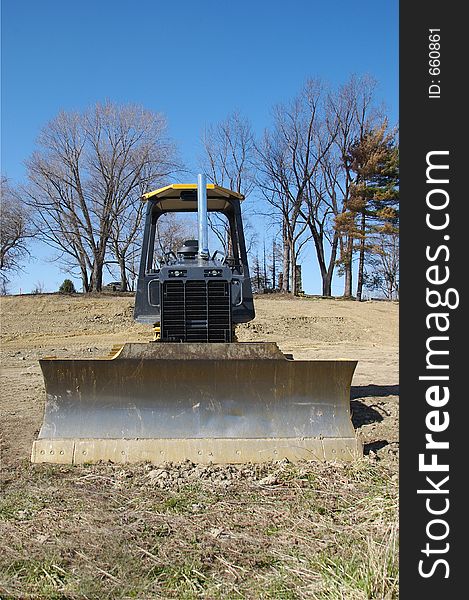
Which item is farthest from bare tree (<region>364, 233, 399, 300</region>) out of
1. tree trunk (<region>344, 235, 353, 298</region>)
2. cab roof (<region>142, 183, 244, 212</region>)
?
cab roof (<region>142, 183, 244, 212</region>)

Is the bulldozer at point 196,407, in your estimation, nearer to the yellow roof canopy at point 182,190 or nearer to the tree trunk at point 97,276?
the yellow roof canopy at point 182,190

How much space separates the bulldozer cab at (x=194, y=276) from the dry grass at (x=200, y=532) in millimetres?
1507

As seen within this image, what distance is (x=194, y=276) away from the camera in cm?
591

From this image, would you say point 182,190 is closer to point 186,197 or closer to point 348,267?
point 186,197

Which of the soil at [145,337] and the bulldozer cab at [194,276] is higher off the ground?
the bulldozer cab at [194,276]

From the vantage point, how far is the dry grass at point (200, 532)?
2855 millimetres

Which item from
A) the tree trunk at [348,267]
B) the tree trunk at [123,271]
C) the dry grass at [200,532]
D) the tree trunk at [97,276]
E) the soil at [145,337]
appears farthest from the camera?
the tree trunk at [348,267]

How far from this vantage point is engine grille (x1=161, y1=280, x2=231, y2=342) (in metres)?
5.89

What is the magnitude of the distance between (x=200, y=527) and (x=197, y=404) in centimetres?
157

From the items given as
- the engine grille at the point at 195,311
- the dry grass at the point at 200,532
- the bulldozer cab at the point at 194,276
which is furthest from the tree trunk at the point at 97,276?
the dry grass at the point at 200,532

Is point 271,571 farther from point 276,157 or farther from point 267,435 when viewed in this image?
point 276,157

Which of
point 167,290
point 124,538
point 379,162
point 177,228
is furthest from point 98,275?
point 124,538

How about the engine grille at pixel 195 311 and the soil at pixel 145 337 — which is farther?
the soil at pixel 145 337

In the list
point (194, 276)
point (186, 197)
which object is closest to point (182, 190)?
point (186, 197)
